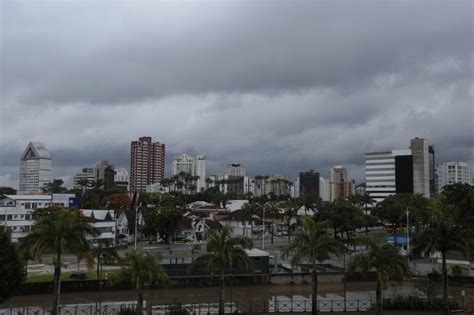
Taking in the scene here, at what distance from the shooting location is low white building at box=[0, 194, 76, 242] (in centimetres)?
8469

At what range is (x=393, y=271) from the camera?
107 feet

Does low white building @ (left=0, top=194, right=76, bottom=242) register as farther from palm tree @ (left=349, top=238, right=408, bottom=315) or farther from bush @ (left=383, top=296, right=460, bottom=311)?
palm tree @ (left=349, top=238, right=408, bottom=315)

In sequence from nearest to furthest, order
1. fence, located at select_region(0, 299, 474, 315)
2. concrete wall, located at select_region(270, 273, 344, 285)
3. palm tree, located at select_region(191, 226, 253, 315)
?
palm tree, located at select_region(191, 226, 253, 315), fence, located at select_region(0, 299, 474, 315), concrete wall, located at select_region(270, 273, 344, 285)

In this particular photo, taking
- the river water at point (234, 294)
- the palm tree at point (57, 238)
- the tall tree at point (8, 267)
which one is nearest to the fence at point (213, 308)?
the river water at point (234, 294)

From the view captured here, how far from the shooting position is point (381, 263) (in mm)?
32844

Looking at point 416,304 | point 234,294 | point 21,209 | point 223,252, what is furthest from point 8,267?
point 21,209

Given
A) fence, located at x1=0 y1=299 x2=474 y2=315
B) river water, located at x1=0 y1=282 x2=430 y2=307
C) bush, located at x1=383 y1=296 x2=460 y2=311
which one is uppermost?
bush, located at x1=383 y1=296 x2=460 y2=311

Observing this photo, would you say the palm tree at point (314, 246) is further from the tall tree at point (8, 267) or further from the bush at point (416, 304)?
the tall tree at point (8, 267)

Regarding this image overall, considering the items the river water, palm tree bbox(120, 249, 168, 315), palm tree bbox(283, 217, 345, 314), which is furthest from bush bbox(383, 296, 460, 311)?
palm tree bbox(120, 249, 168, 315)

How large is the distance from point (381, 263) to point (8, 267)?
956 inches

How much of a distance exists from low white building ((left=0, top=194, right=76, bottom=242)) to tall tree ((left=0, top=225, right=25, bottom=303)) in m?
43.0

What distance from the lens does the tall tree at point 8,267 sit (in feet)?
101

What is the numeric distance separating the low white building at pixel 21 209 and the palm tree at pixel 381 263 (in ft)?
185

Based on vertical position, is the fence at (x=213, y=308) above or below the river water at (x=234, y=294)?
above
